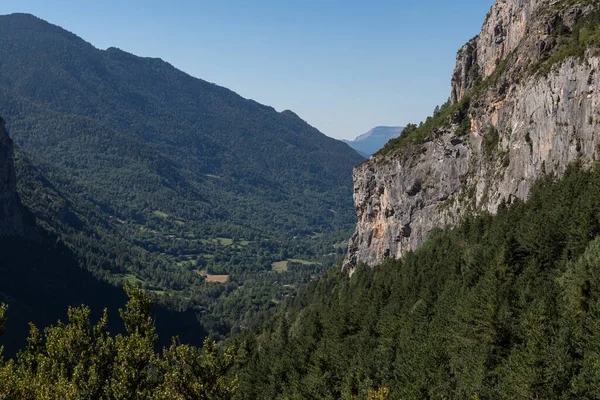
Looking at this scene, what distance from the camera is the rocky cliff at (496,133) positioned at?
A: 84.1 metres

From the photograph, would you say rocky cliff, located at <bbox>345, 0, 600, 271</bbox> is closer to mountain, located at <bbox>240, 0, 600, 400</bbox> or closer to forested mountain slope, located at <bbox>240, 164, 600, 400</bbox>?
mountain, located at <bbox>240, 0, 600, 400</bbox>

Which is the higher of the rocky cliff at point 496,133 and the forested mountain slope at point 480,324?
the rocky cliff at point 496,133

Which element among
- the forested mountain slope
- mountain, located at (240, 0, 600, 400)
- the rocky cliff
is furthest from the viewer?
the rocky cliff

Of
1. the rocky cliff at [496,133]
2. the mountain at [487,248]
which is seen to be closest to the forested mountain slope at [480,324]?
the mountain at [487,248]

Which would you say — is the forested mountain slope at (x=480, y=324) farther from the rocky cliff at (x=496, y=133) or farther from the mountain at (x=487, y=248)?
the rocky cliff at (x=496, y=133)

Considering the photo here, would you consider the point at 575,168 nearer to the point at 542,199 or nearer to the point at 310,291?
the point at 542,199

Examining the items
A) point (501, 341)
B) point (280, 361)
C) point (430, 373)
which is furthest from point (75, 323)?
point (280, 361)

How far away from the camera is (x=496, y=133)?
363 feet

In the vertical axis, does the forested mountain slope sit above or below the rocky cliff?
below

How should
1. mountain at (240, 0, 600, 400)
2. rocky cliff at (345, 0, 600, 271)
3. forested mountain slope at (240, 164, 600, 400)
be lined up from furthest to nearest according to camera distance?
rocky cliff at (345, 0, 600, 271)
mountain at (240, 0, 600, 400)
forested mountain slope at (240, 164, 600, 400)

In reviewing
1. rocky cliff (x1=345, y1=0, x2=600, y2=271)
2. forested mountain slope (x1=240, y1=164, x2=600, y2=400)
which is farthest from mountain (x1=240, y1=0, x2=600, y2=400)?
rocky cliff (x1=345, y1=0, x2=600, y2=271)

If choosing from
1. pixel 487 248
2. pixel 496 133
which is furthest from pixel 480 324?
pixel 496 133

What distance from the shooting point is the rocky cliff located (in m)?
84.1

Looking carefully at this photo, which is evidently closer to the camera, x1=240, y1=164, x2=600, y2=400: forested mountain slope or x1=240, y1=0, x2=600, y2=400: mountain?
x1=240, y1=164, x2=600, y2=400: forested mountain slope
